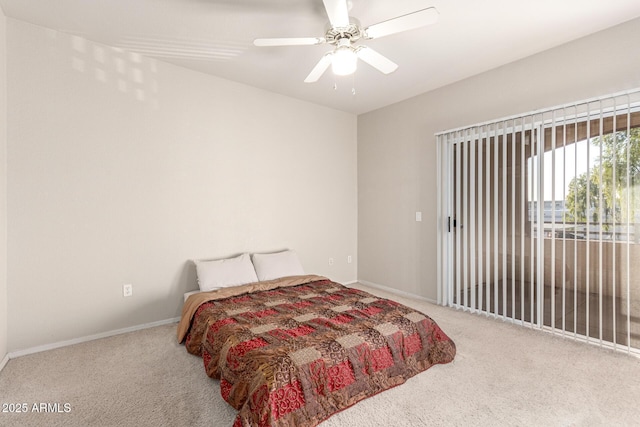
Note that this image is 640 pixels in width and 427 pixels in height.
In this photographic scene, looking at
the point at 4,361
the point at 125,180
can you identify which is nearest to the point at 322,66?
the point at 125,180

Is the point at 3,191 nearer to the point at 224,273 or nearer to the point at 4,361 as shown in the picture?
the point at 4,361

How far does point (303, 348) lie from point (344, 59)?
1990mm

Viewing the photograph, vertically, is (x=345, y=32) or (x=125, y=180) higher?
(x=345, y=32)

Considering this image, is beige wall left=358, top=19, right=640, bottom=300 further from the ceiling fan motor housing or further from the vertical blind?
the ceiling fan motor housing

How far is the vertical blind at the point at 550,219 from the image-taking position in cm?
260

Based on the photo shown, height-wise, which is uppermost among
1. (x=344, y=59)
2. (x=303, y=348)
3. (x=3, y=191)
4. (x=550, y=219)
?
(x=344, y=59)

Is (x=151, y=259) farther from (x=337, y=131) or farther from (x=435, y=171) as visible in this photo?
(x=435, y=171)

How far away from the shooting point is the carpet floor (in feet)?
6.00

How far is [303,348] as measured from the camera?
192cm

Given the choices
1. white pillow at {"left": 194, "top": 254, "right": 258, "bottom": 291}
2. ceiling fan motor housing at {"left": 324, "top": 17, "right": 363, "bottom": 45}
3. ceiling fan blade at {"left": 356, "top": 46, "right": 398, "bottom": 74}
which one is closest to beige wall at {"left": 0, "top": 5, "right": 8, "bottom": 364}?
white pillow at {"left": 194, "top": 254, "right": 258, "bottom": 291}

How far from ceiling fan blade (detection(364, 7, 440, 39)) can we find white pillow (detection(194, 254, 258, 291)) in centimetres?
251

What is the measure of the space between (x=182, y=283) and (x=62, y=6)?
8.49 feet

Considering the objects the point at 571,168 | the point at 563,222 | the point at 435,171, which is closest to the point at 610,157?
the point at 571,168

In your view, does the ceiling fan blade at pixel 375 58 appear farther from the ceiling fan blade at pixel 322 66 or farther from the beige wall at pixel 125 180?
the beige wall at pixel 125 180
